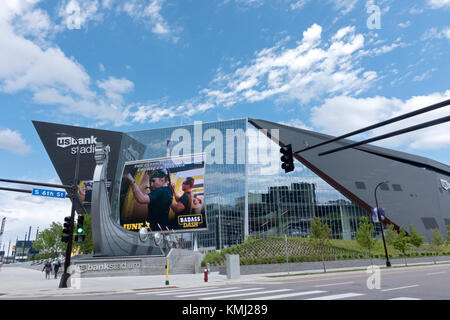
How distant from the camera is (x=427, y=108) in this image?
8609 mm

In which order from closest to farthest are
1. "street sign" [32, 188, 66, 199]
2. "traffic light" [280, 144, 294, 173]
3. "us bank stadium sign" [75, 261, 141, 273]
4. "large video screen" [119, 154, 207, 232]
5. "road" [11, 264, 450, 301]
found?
"road" [11, 264, 450, 301], "traffic light" [280, 144, 294, 173], "street sign" [32, 188, 66, 199], "us bank stadium sign" [75, 261, 141, 273], "large video screen" [119, 154, 207, 232]

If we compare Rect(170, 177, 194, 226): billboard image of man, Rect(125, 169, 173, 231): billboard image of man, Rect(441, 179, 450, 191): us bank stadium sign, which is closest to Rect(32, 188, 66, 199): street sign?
Rect(170, 177, 194, 226): billboard image of man

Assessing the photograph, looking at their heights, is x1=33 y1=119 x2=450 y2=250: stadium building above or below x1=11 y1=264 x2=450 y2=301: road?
above

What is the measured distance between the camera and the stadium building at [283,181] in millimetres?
66938

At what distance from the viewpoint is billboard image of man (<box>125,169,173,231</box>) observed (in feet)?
156

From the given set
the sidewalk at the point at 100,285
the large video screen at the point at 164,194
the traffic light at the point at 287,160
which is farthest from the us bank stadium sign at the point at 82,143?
the traffic light at the point at 287,160

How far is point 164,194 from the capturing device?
4853cm

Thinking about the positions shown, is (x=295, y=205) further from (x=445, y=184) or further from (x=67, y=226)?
(x=67, y=226)

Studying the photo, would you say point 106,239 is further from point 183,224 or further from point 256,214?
point 256,214

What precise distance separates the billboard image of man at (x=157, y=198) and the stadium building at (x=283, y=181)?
71.3 ft

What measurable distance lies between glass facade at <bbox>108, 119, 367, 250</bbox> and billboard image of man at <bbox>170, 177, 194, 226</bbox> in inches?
1075

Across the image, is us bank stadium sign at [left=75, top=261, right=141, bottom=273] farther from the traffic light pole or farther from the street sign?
the street sign

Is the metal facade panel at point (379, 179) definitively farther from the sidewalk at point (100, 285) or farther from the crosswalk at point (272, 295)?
the crosswalk at point (272, 295)
